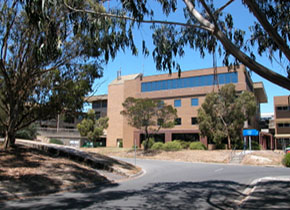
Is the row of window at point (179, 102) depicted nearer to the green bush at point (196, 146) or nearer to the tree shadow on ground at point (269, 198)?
the green bush at point (196, 146)

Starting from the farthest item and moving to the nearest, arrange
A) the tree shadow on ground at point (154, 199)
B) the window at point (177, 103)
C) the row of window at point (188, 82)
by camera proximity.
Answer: the window at point (177, 103) < the row of window at point (188, 82) < the tree shadow on ground at point (154, 199)

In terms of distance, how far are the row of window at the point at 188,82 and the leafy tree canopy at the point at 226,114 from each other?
25.9 feet

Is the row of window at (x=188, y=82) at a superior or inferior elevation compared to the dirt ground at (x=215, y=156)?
superior

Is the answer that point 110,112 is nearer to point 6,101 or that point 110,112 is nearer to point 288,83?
point 6,101

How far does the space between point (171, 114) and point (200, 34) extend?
28.1 metres

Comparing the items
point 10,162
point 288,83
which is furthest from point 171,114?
point 288,83

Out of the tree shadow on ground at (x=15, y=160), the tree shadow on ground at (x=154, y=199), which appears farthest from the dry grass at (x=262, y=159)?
the tree shadow on ground at (x=15, y=160)

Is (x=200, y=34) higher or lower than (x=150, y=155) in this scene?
higher

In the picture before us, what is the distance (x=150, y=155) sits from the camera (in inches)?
1390

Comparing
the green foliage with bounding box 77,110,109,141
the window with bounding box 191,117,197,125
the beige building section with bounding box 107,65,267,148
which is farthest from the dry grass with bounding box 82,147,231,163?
the green foliage with bounding box 77,110,109,141

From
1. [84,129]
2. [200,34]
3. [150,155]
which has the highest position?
[200,34]

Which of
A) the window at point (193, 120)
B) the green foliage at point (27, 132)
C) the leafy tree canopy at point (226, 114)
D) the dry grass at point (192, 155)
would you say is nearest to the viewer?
the dry grass at point (192, 155)

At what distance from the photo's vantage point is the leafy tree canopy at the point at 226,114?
115ft

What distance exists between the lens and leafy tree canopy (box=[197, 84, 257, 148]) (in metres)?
35.0
